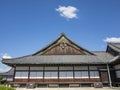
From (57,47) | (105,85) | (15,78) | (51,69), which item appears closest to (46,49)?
(57,47)

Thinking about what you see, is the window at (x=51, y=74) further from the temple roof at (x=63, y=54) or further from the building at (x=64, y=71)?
the temple roof at (x=63, y=54)

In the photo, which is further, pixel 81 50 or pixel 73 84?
pixel 81 50

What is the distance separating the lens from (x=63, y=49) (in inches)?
1256

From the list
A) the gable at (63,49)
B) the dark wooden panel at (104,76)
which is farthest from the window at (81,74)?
the gable at (63,49)

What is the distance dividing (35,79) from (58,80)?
353cm

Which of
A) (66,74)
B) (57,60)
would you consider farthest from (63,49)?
(66,74)

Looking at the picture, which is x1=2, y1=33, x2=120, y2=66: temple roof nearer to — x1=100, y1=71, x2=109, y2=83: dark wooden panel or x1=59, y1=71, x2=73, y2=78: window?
x1=59, y1=71, x2=73, y2=78: window

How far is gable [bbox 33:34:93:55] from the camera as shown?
31.6m

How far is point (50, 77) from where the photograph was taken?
2869 cm

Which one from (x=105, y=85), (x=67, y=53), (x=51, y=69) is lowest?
(x=105, y=85)

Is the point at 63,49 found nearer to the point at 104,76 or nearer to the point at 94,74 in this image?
the point at 94,74

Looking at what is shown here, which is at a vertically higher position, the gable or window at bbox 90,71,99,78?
the gable

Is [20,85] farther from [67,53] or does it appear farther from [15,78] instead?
[67,53]

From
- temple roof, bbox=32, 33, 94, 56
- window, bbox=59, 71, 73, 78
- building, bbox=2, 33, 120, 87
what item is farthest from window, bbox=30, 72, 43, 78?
temple roof, bbox=32, 33, 94, 56
